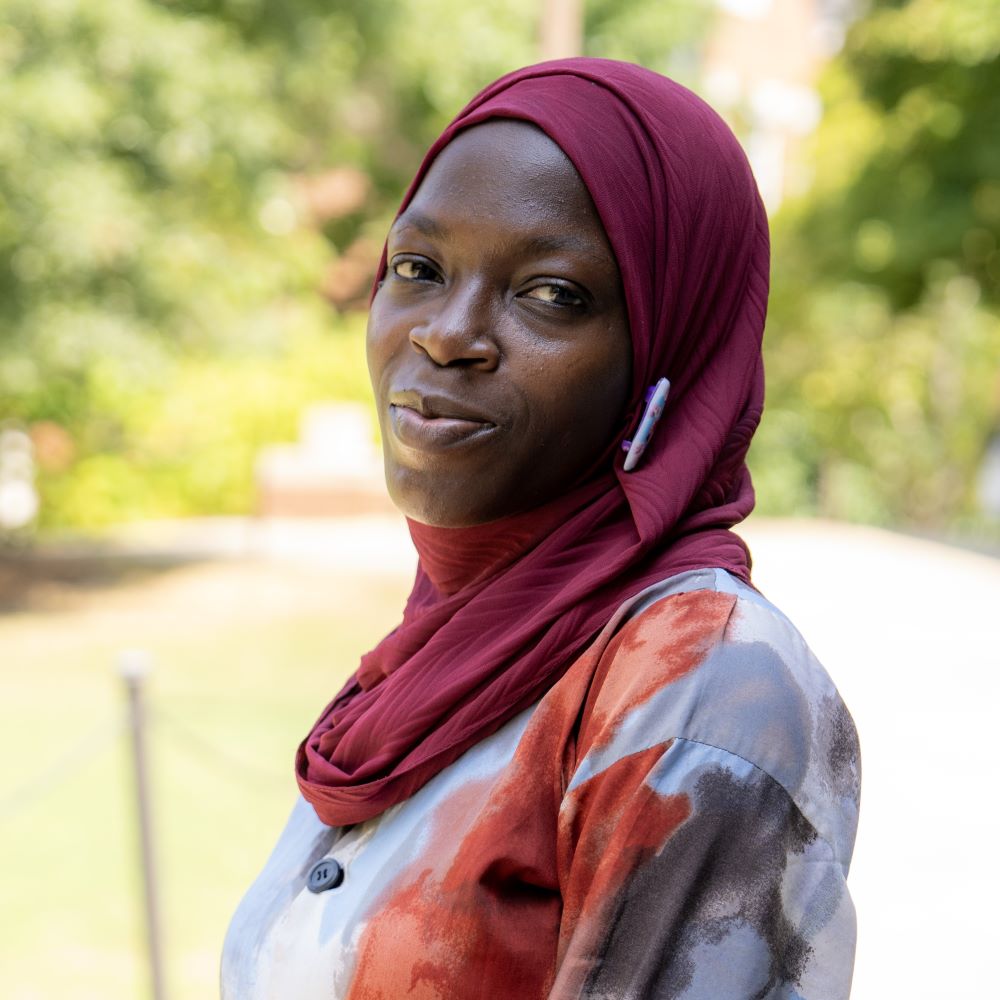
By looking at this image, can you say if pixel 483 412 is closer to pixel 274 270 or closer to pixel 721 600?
pixel 721 600

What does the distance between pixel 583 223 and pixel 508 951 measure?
26.2 inches

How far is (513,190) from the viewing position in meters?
1.28

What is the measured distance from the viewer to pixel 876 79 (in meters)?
13.7

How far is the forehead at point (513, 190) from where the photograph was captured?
1.27 m

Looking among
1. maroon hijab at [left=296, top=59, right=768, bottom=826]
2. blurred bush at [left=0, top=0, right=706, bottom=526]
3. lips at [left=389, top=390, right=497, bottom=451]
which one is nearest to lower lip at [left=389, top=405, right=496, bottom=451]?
lips at [left=389, top=390, right=497, bottom=451]

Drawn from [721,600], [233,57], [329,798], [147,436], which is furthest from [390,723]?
[147,436]

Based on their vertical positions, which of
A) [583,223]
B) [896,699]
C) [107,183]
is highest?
[583,223]

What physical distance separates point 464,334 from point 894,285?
14.9m

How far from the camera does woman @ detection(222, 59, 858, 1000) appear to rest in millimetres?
1069

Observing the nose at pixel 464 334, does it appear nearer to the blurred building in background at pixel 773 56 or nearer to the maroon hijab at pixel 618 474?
the maroon hijab at pixel 618 474

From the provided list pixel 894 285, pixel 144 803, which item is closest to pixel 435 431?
pixel 144 803

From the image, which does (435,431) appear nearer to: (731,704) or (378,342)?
(378,342)

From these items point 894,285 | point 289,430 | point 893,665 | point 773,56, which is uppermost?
point 773,56

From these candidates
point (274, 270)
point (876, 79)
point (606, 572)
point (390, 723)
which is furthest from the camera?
point (876, 79)
